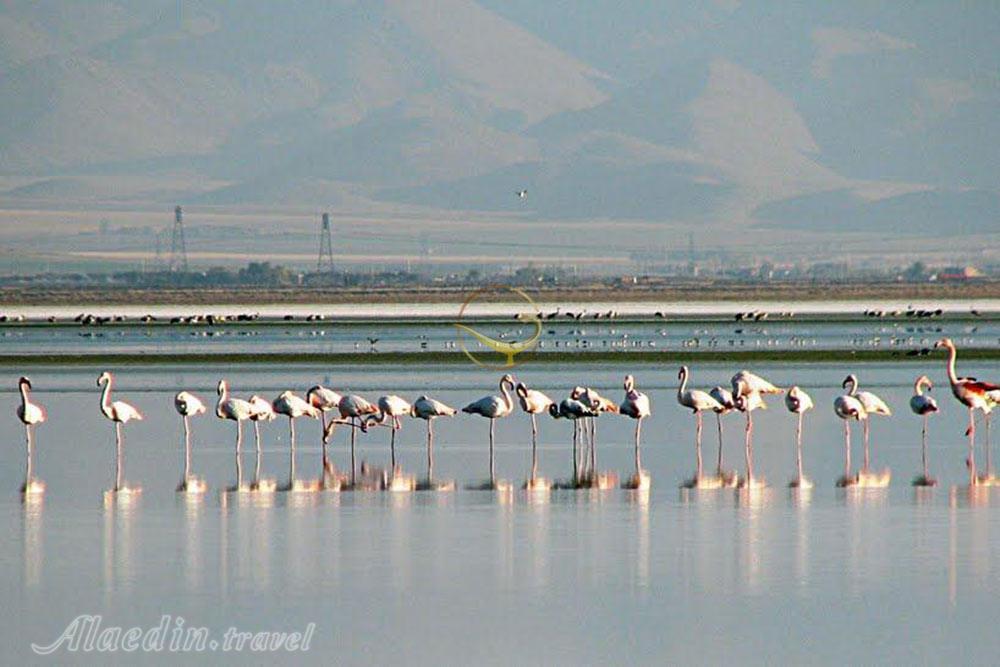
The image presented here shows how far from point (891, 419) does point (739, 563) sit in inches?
475

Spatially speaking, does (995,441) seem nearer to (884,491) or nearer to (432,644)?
(884,491)

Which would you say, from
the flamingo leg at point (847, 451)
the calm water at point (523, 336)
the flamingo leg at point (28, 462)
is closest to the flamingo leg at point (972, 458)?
the flamingo leg at point (847, 451)

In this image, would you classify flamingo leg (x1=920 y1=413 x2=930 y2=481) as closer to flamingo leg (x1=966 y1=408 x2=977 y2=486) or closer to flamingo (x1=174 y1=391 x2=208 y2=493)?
flamingo leg (x1=966 y1=408 x2=977 y2=486)

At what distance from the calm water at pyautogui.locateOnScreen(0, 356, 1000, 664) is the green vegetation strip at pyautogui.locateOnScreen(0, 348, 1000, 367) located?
17.3m

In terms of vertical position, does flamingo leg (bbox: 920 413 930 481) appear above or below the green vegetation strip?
below

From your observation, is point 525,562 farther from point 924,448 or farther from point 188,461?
point 924,448

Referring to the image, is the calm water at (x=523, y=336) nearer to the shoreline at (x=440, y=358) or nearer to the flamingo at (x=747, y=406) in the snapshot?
the shoreline at (x=440, y=358)

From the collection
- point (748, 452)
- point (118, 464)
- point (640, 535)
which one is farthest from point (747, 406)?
point (640, 535)

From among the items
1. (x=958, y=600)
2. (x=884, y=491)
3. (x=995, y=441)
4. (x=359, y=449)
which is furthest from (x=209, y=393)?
(x=958, y=600)

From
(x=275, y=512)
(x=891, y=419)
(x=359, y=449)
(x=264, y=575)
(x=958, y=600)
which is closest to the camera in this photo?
(x=958, y=600)

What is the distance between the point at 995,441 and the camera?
2391cm

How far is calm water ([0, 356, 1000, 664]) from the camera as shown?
12961 millimetres

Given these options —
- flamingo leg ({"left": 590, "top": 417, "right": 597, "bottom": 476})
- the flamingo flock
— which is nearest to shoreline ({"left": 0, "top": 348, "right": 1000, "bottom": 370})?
the flamingo flock

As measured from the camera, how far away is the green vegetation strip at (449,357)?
1610 inches
